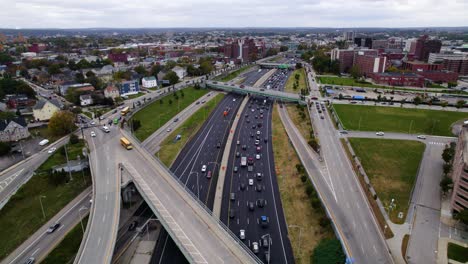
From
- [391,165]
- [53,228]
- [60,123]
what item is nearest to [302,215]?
[391,165]

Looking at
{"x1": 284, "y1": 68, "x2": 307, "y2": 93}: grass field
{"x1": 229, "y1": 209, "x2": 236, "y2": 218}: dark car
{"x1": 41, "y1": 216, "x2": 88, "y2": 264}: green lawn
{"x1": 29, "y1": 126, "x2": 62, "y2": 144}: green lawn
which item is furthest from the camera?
{"x1": 284, "y1": 68, "x2": 307, "y2": 93}: grass field

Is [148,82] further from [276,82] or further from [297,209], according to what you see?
[297,209]

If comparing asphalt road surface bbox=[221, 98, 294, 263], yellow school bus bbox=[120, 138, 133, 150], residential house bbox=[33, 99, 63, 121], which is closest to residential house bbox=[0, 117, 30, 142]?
residential house bbox=[33, 99, 63, 121]

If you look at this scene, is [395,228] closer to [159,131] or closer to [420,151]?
[420,151]

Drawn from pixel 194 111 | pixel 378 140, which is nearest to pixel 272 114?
pixel 194 111

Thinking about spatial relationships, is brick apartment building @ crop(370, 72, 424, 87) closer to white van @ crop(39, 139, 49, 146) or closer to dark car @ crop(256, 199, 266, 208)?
dark car @ crop(256, 199, 266, 208)
